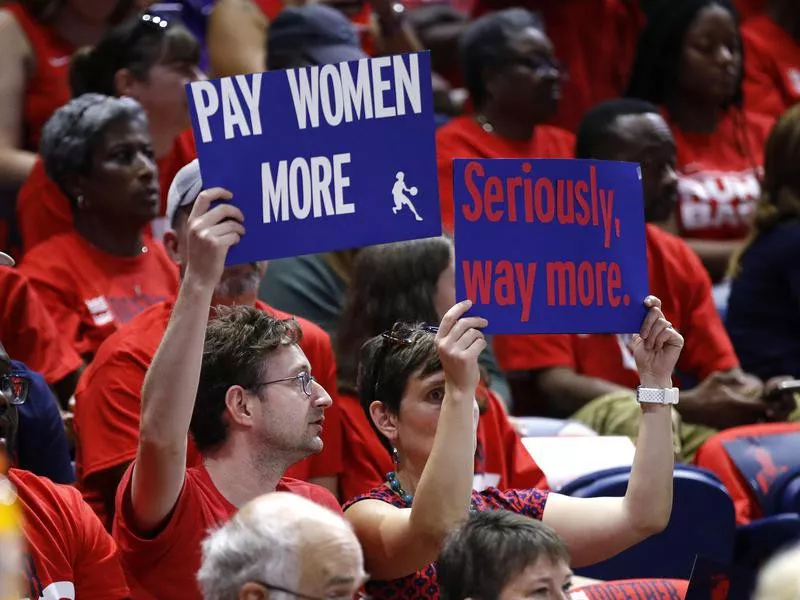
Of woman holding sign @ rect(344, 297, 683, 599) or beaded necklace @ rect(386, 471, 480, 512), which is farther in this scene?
beaded necklace @ rect(386, 471, 480, 512)

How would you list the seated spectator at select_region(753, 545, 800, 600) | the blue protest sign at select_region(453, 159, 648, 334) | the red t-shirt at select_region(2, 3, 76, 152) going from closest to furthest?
the seated spectator at select_region(753, 545, 800, 600)
the blue protest sign at select_region(453, 159, 648, 334)
the red t-shirt at select_region(2, 3, 76, 152)

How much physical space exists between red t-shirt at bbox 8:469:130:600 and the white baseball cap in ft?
3.28

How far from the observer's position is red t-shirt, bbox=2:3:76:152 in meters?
6.20

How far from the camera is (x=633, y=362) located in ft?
19.4

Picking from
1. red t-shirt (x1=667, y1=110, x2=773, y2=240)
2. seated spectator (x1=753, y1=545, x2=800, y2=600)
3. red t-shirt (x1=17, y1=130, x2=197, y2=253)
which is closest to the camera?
seated spectator (x1=753, y1=545, x2=800, y2=600)

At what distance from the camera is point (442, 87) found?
7660mm

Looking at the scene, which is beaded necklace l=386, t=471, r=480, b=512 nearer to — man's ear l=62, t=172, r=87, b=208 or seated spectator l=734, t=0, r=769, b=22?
man's ear l=62, t=172, r=87, b=208

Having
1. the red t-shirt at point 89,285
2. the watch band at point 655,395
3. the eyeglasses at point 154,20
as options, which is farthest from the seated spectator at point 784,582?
the eyeglasses at point 154,20

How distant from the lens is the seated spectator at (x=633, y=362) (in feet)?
18.8

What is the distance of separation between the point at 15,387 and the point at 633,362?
274 cm

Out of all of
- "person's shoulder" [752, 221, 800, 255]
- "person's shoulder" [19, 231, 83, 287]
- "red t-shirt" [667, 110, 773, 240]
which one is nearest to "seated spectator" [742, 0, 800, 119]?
"red t-shirt" [667, 110, 773, 240]

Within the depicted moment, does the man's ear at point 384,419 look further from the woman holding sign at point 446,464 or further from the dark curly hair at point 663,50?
the dark curly hair at point 663,50

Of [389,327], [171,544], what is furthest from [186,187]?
[171,544]

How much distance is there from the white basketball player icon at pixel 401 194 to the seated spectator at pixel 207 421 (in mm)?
380
